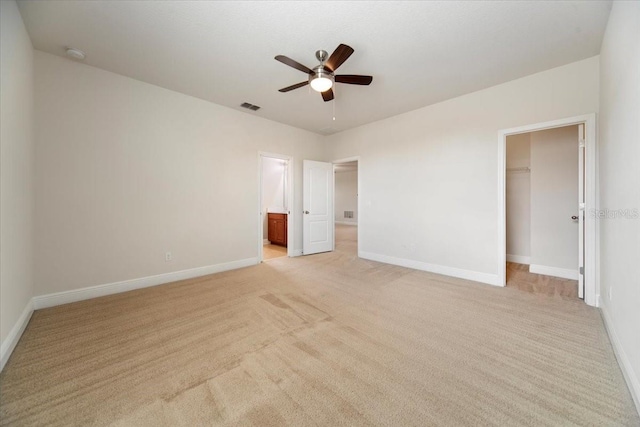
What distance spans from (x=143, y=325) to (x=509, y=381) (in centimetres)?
307

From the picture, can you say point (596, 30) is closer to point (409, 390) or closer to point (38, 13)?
point (409, 390)

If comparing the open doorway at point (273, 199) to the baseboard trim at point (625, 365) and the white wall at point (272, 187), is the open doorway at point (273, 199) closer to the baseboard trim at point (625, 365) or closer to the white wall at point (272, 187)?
the white wall at point (272, 187)

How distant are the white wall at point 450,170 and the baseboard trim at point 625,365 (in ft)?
4.52

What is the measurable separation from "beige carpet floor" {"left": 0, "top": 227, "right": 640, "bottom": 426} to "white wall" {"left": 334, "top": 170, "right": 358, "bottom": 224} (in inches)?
352

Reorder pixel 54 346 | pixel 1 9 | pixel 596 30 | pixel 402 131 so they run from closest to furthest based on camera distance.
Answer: pixel 1 9
pixel 54 346
pixel 596 30
pixel 402 131

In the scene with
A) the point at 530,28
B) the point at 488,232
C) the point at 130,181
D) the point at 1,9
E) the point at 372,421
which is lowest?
the point at 372,421

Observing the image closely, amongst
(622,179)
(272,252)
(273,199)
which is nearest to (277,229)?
(272,252)

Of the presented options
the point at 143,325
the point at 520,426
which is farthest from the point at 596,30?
the point at 143,325

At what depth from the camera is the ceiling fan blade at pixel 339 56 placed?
6.98 ft

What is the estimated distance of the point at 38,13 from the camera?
217 centimetres

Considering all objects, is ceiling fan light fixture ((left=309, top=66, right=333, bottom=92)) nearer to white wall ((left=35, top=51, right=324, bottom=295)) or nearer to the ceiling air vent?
the ceiling air vent

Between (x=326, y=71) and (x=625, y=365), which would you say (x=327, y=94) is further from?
(x=625, y=365)

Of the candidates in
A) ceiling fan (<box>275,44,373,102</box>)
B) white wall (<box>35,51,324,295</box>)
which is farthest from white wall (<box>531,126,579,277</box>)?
white wall (<box>35,51,324,295</box>)

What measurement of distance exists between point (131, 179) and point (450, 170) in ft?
15.5
